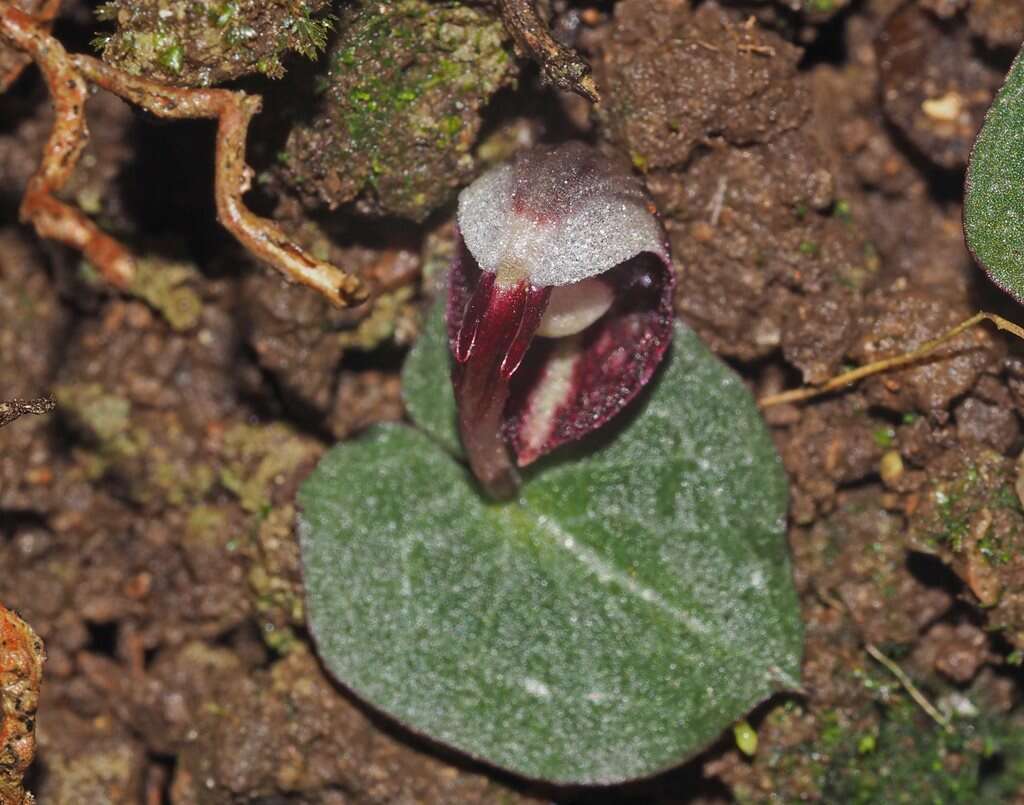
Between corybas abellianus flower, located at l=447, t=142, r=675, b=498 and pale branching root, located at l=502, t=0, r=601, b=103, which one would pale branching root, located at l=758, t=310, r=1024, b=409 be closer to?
corybas abellianus flower, located at l=447, t=142, r=675, b=498

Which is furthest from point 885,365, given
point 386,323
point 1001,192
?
point 386,323

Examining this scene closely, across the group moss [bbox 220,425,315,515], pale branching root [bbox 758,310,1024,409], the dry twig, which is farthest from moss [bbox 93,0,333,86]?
pale branching root [bbox 758,310,1024,409]

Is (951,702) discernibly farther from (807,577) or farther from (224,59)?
(224,59)

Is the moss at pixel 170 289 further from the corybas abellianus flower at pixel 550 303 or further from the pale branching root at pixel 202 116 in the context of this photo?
the corybas abellianus flower at pixel 550 303

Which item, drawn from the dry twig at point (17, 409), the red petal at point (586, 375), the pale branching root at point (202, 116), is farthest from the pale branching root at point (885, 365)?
the dry twig at point (17, 409)

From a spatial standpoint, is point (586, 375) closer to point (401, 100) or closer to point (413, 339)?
point (413, 339)

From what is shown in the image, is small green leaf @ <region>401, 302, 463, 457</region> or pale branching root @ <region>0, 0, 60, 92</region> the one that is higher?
pale branching root @ <region>0, 0, 60, 92</region>
